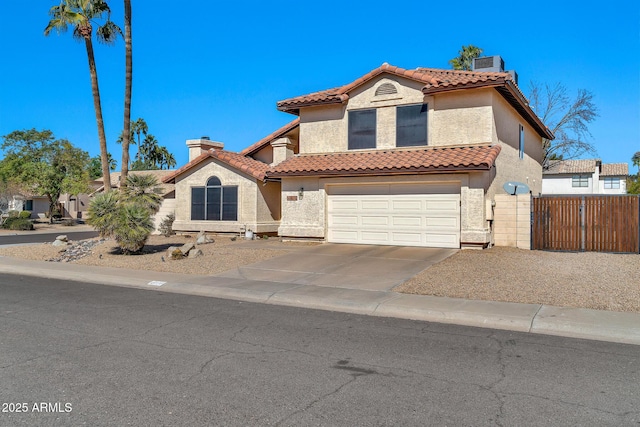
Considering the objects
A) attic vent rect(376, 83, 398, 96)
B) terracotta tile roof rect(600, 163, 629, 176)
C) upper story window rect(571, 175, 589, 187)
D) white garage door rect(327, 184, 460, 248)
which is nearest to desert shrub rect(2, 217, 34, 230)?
white garage door rect(327, 184, 460, 248)

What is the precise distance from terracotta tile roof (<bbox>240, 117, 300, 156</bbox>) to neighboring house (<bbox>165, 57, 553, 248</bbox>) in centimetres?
142

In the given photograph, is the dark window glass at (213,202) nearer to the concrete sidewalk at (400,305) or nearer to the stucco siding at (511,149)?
the concrete sidewalk at (400,305)

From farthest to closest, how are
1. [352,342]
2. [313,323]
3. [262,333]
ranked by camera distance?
[313,323], [262,333], [352,342]

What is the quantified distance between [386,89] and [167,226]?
12.8 meters

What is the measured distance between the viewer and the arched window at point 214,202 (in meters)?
24.1

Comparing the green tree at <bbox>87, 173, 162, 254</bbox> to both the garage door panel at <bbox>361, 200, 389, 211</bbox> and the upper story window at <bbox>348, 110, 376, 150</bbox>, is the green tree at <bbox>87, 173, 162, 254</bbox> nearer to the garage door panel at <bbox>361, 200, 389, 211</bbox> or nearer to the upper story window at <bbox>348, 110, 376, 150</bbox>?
the garage door panel at <bbox>361, 200, 389, 211</bbox>

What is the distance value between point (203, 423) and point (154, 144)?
69.1 meters

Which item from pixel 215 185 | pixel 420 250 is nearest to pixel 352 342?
pixel 420 250

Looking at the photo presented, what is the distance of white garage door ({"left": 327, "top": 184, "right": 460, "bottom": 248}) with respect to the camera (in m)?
18.1

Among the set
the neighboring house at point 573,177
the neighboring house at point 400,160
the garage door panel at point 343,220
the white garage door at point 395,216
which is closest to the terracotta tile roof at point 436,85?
the neighboring house at point 400,160

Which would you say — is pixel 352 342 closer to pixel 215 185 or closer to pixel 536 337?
pixel 536 337

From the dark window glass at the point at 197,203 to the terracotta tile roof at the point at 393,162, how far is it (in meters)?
5.17

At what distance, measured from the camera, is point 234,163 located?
23578 millimetres

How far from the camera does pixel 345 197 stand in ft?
65.9
